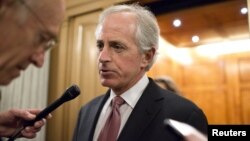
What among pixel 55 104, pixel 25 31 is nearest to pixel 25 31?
pixel 25 31

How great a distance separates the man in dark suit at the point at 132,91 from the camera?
1335 millimetres

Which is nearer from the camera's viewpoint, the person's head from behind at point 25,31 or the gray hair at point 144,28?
the person's head from behind at point 25,31

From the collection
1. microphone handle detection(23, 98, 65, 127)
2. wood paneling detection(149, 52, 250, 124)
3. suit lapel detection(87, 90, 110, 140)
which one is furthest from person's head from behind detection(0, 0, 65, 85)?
wood paneling detection(149, 52, 250, 124)

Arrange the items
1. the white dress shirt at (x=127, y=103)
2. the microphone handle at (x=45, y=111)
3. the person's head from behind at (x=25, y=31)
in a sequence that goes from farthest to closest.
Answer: the white dress shirt at (x=127, y=103), the microphone handle at (x=45, y=111), the person's head from behind at (x=25, y=31)

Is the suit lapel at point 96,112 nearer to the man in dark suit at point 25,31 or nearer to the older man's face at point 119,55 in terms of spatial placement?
the older man's face at point 119,55

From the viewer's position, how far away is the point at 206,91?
4168 millimetres

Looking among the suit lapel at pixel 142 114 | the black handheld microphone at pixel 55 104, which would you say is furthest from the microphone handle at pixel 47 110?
the suit lapel at pixel 142 114

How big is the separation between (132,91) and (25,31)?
2.80 feet

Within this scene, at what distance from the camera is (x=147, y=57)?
1.56 meters

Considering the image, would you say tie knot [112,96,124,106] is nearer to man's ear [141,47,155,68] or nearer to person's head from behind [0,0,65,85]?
man's ear [141,47,155,68]

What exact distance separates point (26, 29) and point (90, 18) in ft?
7.82

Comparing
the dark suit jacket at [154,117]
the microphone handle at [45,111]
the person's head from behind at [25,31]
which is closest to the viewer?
the person's head from behind at [25,31]

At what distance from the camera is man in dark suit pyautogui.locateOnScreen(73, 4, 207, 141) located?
1.33 m

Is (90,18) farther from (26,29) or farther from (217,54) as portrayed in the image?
(26,29)
